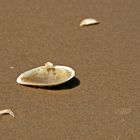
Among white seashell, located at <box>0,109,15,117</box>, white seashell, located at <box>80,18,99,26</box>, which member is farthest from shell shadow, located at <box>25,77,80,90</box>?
white seashell, located at <box>80,18,99,26</box>

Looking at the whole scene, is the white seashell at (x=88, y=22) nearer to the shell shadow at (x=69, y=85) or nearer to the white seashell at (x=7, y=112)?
the shell shadow at (x=69, y=85)

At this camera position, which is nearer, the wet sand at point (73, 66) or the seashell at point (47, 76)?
the wet sand at point (73, 66)

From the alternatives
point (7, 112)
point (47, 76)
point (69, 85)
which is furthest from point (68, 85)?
point (7, 112)

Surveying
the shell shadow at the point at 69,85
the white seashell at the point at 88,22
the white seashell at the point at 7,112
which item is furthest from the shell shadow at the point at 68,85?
Result: the white seashell at the point at 88,22

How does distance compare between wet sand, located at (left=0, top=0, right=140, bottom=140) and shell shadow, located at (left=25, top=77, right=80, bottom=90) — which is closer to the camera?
wet sand, located at (left=0, top=0, right=140, bottom=140)

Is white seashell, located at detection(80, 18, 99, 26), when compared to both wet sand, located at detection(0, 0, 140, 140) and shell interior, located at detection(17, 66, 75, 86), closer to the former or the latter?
wet sand, located at detection(0, 0, 140, 140)

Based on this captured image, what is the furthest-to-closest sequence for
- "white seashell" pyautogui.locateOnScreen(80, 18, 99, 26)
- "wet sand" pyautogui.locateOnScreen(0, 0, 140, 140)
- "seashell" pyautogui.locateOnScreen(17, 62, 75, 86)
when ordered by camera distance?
"white seashell" pyautogui.locateOnScreen(80, 18, 99, 26) < "seashell" pyautogui.locateOnScreen(17, 62, 75, 86) < "wet sand" pyautogui.locateOnScreen(0, 0, 140, 140)

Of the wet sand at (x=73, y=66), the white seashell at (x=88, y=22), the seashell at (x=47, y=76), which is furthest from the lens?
the white seashell at (x=88, y=22)

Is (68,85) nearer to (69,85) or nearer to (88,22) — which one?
(69,85)

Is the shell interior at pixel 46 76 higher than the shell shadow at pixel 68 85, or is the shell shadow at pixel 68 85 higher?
the shell interior at pixel 46 76
